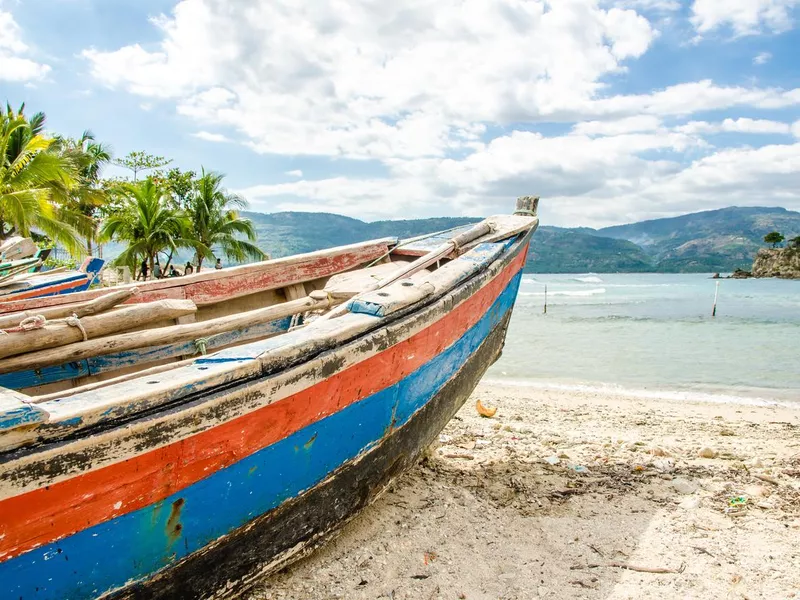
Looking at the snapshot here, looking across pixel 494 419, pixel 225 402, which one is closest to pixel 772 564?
pixel 225 402

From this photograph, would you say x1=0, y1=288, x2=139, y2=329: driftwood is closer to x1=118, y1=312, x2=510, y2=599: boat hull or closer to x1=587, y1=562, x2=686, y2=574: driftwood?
x1=118, y1=312, x2=510, y2=599: boat hull

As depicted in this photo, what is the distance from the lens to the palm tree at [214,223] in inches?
826

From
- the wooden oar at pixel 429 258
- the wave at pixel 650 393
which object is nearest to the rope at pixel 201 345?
the wooden oar at pixel 429 258

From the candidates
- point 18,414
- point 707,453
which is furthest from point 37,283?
point 707,453

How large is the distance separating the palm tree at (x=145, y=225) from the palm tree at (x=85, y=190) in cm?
180

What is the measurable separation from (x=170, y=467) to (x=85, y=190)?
23493 mm

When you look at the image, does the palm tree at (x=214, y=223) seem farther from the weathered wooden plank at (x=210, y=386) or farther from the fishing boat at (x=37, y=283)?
the weathered wooden plank at (x=210, y=386)

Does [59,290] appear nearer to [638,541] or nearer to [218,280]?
[218,280]

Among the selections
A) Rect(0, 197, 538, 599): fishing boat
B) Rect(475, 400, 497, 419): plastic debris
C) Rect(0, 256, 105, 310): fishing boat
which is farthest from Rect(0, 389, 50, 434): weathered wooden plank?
Rect(475, 400, 497, 419): plastic debris

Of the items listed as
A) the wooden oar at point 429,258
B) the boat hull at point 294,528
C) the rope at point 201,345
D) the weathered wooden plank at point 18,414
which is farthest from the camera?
the wooden oar at point 429,258

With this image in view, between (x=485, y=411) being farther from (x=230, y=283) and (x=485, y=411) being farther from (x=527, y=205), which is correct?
(x=230, y=283)

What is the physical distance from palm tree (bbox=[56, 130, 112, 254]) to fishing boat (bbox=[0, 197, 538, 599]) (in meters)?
18.9

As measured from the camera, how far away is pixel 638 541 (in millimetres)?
3256

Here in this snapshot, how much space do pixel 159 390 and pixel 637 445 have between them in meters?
5.04
